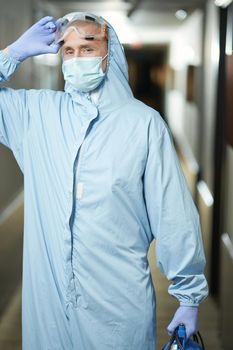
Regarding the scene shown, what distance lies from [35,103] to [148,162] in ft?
1.45

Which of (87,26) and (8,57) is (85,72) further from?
(8,57)

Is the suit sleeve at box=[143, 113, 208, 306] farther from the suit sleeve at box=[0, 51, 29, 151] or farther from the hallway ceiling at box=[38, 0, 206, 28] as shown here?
the hallway ceiling at box=[38, 0, 206, 28]

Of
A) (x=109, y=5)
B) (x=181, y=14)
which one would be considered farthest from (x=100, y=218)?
(x=181, y=14)

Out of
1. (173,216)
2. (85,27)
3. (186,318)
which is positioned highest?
(85,27)

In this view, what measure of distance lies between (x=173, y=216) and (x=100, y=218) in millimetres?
235

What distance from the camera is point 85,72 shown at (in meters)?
1.90

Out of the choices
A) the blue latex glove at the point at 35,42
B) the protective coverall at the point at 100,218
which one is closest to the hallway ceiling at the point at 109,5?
the blue latex glove at the point at 35,42

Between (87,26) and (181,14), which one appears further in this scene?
(181,14)

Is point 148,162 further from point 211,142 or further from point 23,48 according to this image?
point 211,142

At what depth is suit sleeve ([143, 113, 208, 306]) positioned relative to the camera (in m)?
1.85

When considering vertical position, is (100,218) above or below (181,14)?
below

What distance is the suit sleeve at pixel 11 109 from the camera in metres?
1.94

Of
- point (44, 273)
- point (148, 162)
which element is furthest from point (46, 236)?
point (148, 162)

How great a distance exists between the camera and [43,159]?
6.27 ft
